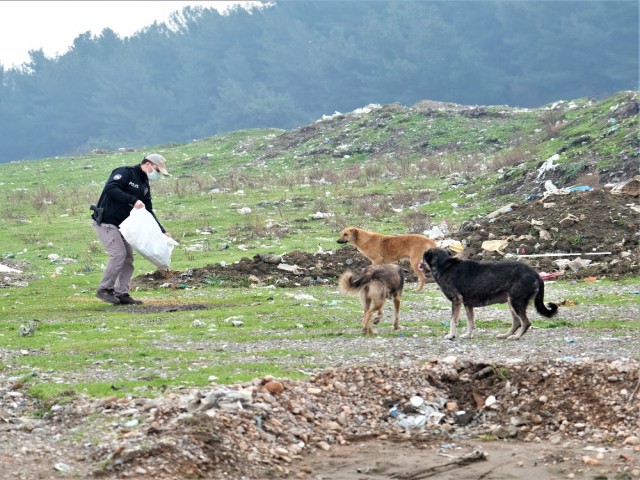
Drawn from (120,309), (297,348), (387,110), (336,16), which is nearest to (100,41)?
(336,16)

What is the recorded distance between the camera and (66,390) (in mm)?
9836

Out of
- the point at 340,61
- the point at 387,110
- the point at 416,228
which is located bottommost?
the point at 416,228

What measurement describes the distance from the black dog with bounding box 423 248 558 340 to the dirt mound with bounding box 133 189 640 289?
6.32 m

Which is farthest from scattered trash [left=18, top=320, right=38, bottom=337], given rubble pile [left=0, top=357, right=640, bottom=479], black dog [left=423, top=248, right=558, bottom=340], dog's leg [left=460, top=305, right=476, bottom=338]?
dog's leg [left=460, top=305, right=476, bottom=338]

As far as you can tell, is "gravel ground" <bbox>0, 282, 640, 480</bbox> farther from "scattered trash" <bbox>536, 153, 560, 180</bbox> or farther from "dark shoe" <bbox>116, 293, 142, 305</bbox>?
"scattered trash" <bbox>536, 153, 560, 180</bbox>

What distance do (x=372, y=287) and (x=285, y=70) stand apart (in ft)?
204

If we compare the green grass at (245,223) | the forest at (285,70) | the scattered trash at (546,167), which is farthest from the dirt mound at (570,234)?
the forest at (285,70)

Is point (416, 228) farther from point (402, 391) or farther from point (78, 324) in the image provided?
point (402, 391)

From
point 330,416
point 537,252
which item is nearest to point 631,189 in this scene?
point 537,252

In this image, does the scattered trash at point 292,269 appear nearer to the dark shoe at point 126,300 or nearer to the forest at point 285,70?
the dark shoe at point 126,300

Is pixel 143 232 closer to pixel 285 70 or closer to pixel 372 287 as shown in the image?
pixel 372 287

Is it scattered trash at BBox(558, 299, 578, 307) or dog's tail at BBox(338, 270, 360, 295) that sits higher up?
dog's tail at BBox(338, 270, 360, 295)

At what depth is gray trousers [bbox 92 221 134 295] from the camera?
54.8ft

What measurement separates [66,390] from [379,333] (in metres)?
4.85
